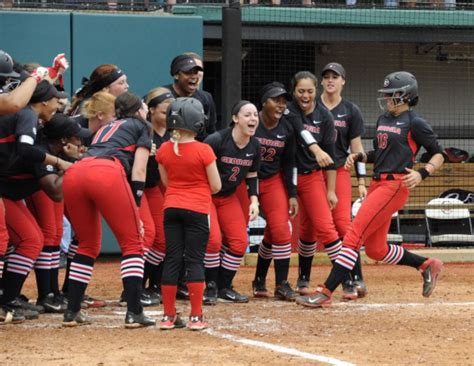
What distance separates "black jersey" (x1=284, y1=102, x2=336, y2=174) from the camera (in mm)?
9078

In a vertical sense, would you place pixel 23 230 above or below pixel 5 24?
below

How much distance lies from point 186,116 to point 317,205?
2230 mm

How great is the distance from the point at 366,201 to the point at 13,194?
2.75m

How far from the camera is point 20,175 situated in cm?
770

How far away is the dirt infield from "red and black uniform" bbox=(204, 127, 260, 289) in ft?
1.23

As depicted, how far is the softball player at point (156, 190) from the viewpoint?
27.6 feet

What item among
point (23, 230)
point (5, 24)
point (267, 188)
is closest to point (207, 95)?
point (267, 188)

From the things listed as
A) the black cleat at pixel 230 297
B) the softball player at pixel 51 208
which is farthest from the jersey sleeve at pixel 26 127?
the black cleat at pixel 230 297

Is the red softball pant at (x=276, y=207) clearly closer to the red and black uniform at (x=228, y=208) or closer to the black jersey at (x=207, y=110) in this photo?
the red and black uniform at (x=228, y=208)

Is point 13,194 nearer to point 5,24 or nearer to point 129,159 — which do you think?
point 129,159

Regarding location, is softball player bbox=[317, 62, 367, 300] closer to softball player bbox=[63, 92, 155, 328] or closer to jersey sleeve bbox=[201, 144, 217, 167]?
jersey sleeve bbox=[201, 144, 217, 167]

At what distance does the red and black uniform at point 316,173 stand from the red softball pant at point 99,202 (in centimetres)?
223

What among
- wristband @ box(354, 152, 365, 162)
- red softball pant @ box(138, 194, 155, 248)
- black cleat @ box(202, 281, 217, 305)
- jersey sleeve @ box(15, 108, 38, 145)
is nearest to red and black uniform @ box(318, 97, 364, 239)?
wristband @ box(354, 152, 365, 162)

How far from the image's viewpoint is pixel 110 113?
7.93 m
